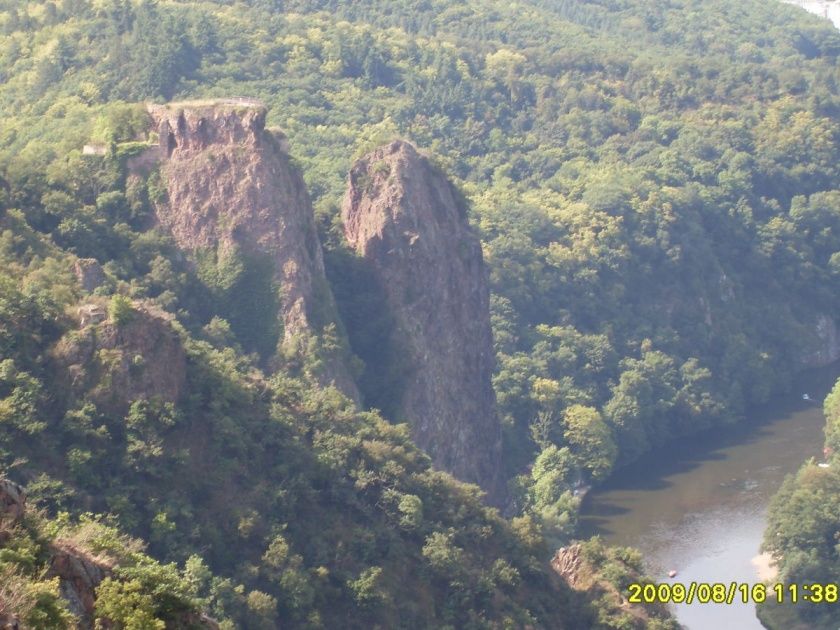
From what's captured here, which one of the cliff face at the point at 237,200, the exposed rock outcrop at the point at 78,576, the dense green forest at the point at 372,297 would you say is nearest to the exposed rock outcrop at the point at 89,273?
the dense green forest at the point at 372,297

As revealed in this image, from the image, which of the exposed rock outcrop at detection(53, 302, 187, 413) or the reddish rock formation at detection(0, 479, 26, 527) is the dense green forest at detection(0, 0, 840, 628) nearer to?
the exposed rock outcrop at detection(53, 302, 187, 413)

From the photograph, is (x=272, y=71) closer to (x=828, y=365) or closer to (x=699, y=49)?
(x=828, y=365)

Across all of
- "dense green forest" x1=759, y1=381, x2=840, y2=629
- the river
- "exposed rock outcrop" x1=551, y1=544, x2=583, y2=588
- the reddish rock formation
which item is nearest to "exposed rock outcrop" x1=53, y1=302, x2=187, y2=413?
"exposed rock outcrop" x1=551, y1=544, x2=583, y2=588

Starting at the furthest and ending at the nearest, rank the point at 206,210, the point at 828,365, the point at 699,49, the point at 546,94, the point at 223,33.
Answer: the point at 699,49
the point at 546,94
the point at 223,33
the point at 828,365
the point at 206,210

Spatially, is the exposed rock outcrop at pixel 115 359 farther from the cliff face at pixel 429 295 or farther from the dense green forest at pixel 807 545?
the dense green forest at pixel 807 545

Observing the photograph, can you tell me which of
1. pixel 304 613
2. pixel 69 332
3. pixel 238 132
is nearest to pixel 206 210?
pixel 238 132

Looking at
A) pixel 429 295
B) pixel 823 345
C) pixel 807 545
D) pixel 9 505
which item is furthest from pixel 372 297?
pixel 823 345

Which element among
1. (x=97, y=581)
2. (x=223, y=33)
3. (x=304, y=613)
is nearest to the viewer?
(x=97, y=581)
